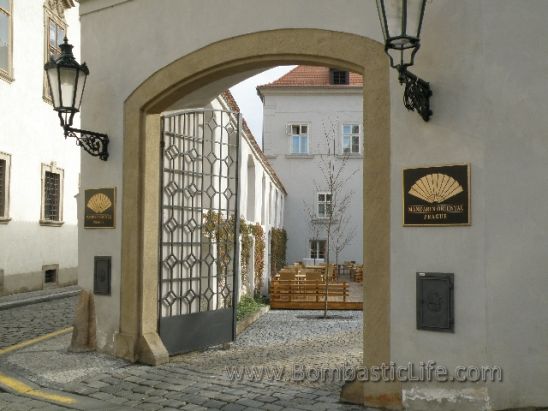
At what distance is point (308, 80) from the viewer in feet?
102

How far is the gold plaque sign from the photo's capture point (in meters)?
7.44

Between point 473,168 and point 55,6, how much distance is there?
16.6 metres

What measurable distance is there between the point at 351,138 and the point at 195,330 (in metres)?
23.5

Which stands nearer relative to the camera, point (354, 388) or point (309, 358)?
point (354, 388)

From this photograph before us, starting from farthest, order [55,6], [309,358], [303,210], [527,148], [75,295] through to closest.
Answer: [303,210]
[55,6]
[75,295]
[309,358]
[527,148]

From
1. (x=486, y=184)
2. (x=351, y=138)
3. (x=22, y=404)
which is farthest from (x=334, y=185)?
(x=22, y=404)

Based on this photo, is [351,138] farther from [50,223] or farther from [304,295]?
[50,223]

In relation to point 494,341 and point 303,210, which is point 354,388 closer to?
point 494,341

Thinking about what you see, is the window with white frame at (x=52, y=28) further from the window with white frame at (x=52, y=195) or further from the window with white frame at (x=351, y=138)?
the window with white frame at (x=351, y=138)

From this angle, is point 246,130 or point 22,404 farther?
point 246,130

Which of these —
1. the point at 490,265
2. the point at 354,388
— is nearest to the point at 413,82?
the point at 490,265

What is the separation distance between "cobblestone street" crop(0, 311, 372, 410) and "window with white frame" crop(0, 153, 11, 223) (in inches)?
295

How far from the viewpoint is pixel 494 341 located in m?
4.94

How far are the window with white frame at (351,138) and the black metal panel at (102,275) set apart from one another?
23369 millimetres
